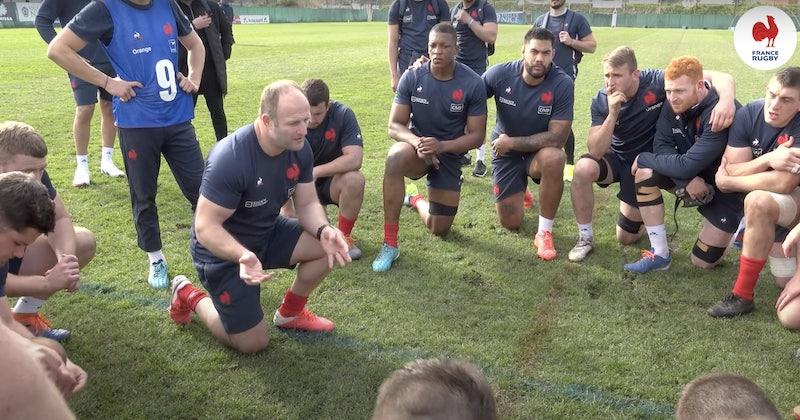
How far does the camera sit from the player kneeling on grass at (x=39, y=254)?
10.7ft

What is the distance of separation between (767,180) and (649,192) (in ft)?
3.16

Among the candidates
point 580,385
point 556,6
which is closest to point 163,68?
point 580,385

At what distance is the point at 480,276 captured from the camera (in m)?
4.74

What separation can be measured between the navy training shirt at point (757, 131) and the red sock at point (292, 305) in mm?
3153

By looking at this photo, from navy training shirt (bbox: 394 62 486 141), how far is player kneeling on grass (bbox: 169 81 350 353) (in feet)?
6.22

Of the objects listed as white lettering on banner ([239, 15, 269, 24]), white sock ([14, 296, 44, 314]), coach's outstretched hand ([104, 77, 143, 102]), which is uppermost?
white lettering on banner ([239, 15, 269, 24])

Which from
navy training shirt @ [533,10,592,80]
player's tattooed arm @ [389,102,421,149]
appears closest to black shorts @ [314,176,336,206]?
player's tattooed arm @ [389,102,421,149]

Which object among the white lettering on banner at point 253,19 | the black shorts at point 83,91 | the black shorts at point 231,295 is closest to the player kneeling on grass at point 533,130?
the black shorts at point 231,295

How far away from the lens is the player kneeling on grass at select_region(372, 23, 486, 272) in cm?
525

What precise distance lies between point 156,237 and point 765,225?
412 centimetres

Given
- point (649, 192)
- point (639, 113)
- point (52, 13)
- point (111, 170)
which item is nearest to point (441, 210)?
point (649, 192)

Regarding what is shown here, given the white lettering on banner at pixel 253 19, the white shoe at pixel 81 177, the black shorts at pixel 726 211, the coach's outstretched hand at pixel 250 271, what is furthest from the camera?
the white lettering on banner at pixel 253 19

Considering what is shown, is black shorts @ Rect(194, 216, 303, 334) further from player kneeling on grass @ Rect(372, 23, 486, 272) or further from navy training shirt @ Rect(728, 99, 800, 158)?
navy training shirt @ Rect(728, 99, 800, 158)

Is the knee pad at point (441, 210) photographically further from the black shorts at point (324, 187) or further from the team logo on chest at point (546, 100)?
the team logo on chest at point (546, 100)
